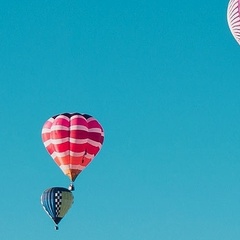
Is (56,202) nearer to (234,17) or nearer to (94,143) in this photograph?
(94,143)

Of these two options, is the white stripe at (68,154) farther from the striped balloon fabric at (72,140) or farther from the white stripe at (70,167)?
the white stripe at (70,167)

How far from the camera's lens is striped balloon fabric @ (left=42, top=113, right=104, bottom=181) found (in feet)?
183

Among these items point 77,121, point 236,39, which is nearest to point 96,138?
point 77,121

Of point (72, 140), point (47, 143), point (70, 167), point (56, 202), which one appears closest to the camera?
point (72, 140)

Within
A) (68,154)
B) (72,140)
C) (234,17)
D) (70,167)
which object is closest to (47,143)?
(68,154)

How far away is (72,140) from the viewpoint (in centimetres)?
5566

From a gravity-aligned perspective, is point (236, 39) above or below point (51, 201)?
above

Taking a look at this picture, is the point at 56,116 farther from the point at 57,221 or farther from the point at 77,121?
the point at 57,221

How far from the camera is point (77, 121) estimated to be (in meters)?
56.1

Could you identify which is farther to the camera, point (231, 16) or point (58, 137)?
point (58, 137)

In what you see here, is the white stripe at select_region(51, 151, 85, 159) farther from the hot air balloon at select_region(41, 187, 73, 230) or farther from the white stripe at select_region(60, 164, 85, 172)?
the hot air balloon at select_region(41, 187, 73, 230)

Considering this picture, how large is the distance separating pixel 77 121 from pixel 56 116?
Result: 126 cm

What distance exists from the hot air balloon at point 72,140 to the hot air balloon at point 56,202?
1.09 m

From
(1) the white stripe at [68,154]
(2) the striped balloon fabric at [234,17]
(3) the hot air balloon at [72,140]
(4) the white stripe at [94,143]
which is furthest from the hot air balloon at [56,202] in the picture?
(2) the striped balloon fabric at [234,17]
